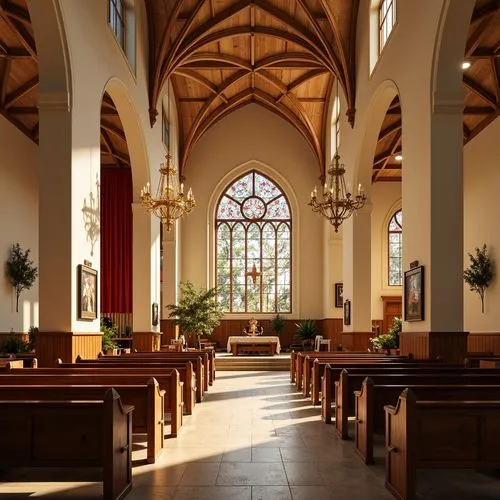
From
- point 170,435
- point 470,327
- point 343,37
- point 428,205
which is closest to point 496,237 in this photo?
point 470,327

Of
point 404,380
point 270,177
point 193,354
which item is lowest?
point 193,354

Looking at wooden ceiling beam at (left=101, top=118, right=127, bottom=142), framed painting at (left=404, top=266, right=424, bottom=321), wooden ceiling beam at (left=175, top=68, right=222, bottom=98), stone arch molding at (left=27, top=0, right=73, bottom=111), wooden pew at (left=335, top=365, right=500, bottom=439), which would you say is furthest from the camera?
wooden ceiling beam at (left=101, top=118, right=127, bottom=142)

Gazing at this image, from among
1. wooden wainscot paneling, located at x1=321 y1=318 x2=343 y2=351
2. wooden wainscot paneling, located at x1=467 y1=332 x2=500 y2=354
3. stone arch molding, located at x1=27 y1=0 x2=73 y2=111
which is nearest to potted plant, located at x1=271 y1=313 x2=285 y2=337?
wooden wainscot paneling, located at x1=321 y1=318 x2=343 y2=351

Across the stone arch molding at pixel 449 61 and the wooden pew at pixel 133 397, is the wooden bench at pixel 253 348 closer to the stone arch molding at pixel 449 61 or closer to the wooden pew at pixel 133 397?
the stone arch molding at pixel 449 61

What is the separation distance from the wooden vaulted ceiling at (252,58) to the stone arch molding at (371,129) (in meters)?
1.17

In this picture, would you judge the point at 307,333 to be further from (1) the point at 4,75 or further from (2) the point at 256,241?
(1) the point at 4,75

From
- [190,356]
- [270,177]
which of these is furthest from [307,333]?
[190,356]

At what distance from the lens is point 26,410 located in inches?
189

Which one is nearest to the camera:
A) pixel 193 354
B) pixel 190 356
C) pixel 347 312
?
pixel 190 356

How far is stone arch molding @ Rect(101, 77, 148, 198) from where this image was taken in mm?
13523

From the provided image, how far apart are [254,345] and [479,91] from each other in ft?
31.1

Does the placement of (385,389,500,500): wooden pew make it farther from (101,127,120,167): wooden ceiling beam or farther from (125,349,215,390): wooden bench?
(101,127,120,167): wooden ceiling beam

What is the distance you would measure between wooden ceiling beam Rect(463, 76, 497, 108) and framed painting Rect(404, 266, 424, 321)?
6.79 m

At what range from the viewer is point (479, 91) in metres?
15.9
